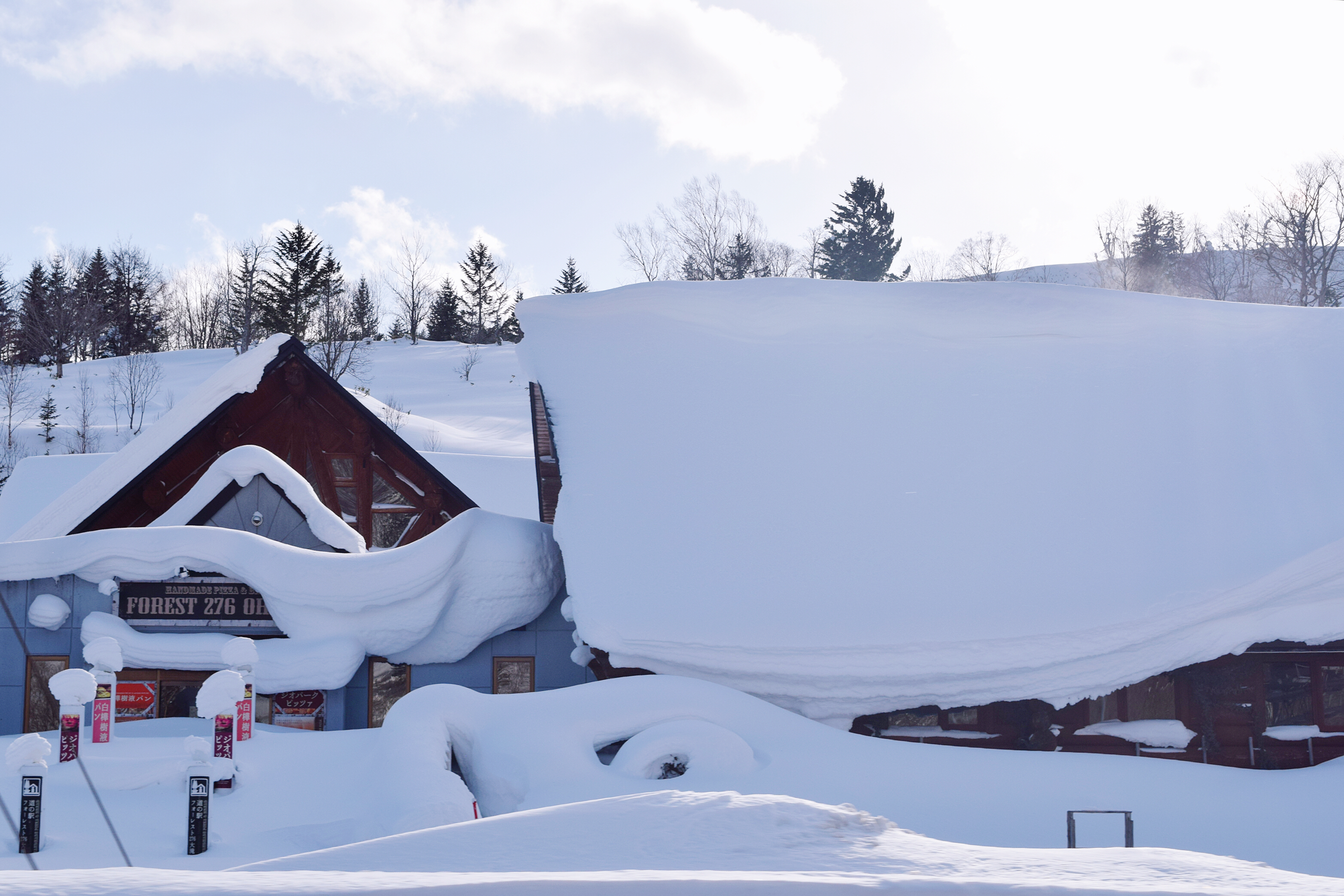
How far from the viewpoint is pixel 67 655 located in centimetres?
1077

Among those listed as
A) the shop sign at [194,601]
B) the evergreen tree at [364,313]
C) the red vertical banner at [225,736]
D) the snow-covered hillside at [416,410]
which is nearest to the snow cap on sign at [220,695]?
the red vertical banner at [225,736]

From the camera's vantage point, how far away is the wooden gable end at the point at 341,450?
1509 cm

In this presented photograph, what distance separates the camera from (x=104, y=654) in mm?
9172

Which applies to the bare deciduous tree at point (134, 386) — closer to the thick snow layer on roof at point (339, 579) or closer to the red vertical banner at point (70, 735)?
the thick snow layer on roof at point (339, 579)

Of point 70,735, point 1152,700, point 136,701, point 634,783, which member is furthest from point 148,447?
point 1152,700

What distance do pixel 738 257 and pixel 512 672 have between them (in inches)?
1652

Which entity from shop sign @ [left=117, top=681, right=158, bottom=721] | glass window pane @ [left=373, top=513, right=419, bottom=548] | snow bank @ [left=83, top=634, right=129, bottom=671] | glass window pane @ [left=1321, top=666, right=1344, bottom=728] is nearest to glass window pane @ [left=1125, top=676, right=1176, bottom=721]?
glass window pane @ [left=1321, top=666, right=1344, bottom=728]

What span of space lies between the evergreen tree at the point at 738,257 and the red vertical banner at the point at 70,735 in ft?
147

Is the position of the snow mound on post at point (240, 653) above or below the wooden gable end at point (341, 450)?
below

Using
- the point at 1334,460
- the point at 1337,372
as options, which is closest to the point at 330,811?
the point at 1334,460

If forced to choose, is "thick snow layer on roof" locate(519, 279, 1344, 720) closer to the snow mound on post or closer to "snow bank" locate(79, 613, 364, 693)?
"snow bank" locate(79, 613, 364, 693)

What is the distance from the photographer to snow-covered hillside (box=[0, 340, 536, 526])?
29.2 metres

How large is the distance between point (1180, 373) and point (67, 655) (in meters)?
14.4

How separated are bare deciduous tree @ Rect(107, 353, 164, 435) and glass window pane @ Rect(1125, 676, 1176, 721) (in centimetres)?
4063
